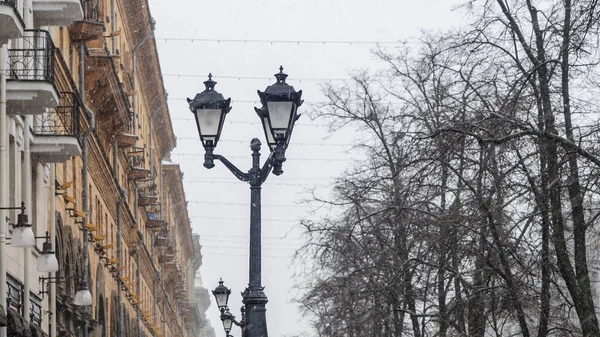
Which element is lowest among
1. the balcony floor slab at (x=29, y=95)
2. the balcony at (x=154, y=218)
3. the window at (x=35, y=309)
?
the window at (x=35, y=309)

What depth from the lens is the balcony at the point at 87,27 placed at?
36812 mm

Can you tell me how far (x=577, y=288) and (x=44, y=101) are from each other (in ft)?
29.3

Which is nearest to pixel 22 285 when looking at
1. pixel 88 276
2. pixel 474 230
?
pixel 474 230

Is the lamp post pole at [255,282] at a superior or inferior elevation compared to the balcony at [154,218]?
inferior

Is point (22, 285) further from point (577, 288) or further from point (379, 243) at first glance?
point (379, 243)

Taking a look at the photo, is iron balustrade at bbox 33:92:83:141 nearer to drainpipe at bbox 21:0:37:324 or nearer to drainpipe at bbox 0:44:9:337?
drainpipe at bbox 21:0:37:324

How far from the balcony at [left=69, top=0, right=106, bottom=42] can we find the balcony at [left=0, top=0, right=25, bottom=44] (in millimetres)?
15989

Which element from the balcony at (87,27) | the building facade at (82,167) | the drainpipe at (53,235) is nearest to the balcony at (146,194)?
the building facade at (82,167)

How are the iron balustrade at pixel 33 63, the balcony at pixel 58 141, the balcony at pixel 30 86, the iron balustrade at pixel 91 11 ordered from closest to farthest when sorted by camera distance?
the iron balustrade at pixel 33 63 → the balcony at pixel 30 86 → the balcony at pixel 58 141 → the iron balustrade at pixel 91 11

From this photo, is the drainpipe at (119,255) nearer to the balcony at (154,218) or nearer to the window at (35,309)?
the balcony at (154,218)

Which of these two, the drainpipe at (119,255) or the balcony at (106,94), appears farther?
the drainpipe at (119,255)

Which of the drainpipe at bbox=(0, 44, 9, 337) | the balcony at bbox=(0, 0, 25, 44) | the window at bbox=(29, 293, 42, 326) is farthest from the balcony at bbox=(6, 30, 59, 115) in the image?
the window at bbox=(29, 293, 42, 326)

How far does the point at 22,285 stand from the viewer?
25094 mm

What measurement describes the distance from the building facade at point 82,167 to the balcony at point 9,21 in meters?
0.02
